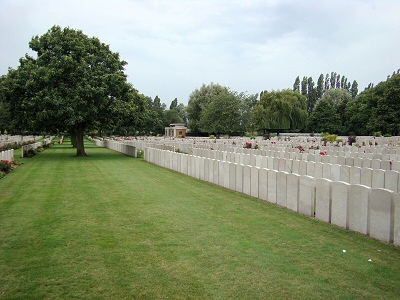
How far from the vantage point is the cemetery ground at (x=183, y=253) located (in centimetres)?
423

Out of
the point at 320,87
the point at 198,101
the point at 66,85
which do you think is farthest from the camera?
the point at 320,87

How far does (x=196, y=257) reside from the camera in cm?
522

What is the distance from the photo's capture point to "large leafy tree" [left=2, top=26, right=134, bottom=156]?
23.6 metres

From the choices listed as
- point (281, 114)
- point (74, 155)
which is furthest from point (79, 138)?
point (281, 114)

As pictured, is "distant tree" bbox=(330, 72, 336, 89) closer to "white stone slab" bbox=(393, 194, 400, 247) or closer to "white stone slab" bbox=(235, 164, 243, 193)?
"white stone slab" bbox=(235, 164, 243, 193)

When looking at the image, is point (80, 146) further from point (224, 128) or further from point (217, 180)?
point (224, 128)

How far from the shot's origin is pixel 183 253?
5395 millimetres

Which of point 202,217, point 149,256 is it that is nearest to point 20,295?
point 149,256

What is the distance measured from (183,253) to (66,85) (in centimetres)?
2190

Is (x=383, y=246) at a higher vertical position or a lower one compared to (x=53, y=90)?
lower

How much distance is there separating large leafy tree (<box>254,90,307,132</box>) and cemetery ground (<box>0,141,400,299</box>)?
62058 mm

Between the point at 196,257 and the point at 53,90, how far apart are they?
71.0 feet

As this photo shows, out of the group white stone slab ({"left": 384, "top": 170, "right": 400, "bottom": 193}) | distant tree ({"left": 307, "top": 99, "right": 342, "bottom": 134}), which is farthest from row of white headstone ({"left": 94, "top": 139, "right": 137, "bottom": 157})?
distant tree ({"left": 307, "top": 99, "right": 342, "bottom": 134})

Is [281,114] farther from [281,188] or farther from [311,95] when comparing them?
[281,188]
